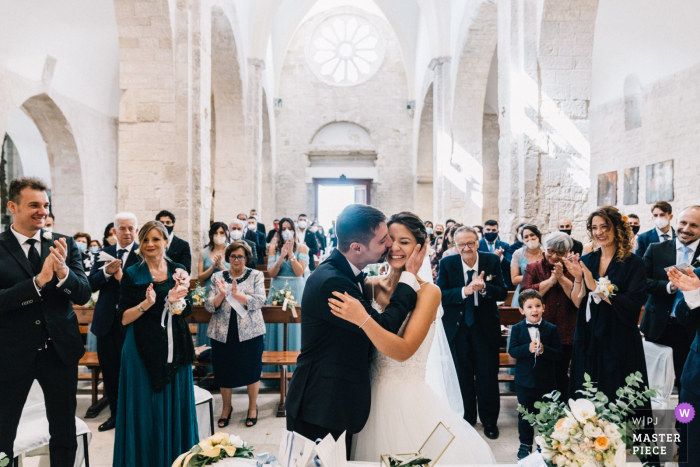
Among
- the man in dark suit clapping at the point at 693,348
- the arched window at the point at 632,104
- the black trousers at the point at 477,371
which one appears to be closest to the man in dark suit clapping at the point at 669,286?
the man in dark suit clapping at the point at 693,348

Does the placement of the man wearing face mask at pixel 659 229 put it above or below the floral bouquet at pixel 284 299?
above

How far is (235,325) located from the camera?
13.5 feet

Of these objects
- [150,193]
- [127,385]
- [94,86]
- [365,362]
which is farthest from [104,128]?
[365,362]

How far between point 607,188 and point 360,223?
1398 centimetres

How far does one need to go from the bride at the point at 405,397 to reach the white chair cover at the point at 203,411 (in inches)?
68.2

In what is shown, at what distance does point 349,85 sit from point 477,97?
8.78m

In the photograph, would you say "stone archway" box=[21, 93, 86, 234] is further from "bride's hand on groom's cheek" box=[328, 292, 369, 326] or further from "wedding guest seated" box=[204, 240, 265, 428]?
"bride's hand on groom's cheek" box=[328, 292, 369, 326]

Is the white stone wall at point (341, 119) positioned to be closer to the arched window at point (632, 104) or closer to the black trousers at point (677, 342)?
the arched window at point (632, 104)

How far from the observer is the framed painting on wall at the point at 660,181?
437 inches

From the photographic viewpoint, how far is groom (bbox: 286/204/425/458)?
188 centimetres

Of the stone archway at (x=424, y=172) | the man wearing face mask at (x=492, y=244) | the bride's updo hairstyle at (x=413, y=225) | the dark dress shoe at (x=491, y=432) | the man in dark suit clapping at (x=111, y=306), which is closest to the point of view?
the bride's updo hairstyle at (x=413, y=225)

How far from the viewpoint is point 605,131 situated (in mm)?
13602

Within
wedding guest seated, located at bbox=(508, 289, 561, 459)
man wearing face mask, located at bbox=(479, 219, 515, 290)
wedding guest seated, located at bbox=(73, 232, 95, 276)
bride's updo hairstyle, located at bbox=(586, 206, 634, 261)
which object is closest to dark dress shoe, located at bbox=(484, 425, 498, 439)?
wedding guest seated, located at bbox=(508, 289, 561, 459)

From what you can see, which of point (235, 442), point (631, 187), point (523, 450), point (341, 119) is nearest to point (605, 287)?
point (523, 450)
